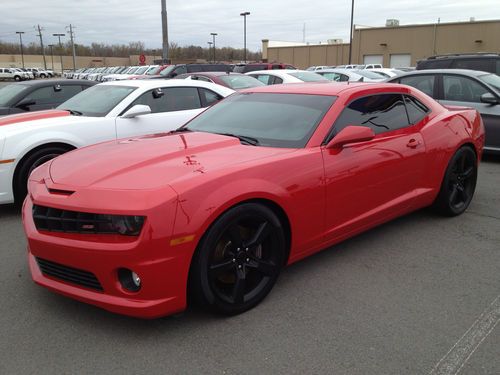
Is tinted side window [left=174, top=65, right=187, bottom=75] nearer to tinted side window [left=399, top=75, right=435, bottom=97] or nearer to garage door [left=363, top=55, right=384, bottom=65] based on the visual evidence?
tinted side window [left=399, top=75, right=435, bottom=97]

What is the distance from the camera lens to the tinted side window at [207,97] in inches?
279

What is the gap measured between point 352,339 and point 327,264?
44.3 inches

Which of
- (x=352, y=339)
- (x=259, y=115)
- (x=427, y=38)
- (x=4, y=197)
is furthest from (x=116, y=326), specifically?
(x=427, y=38)

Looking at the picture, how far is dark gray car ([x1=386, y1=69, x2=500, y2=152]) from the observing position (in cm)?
757

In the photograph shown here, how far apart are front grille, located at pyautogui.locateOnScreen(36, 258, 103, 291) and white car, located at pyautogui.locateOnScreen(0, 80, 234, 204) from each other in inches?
102

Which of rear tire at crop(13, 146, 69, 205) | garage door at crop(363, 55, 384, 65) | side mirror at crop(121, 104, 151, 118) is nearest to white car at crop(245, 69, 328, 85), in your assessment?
side mirror at crop(121, 104, 151, 118)

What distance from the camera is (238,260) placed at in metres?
3.02

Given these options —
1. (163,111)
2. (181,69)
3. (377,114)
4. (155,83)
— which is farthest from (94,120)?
(181,69)

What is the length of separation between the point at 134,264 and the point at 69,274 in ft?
1.71

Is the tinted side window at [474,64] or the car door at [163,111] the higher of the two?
the tinted side window at [474,64]

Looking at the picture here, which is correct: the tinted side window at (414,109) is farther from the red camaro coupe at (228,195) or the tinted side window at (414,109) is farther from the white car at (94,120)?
the white car at (94,120)

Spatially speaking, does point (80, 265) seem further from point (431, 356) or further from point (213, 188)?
point (431, 356)

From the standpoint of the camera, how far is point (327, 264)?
12.8ft

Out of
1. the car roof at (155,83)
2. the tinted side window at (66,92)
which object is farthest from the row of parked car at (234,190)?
the tinted side window at (66,92)
